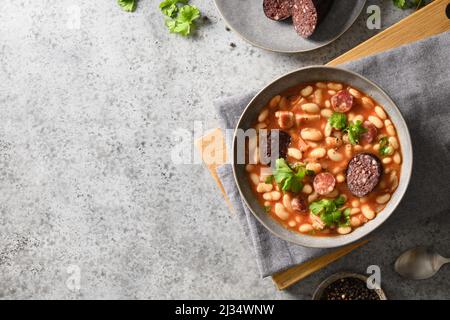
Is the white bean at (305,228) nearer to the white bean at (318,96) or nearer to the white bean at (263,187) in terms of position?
the white bean at (263,187)

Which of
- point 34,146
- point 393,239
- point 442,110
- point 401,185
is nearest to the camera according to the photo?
point 401,185

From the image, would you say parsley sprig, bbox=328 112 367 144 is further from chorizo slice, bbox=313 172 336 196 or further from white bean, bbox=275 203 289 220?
white bean, bbox=275 203 289 220

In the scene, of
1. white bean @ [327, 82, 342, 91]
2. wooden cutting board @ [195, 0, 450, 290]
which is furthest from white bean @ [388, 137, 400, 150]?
wooden cutting board @ [195, 0, 450, 290]

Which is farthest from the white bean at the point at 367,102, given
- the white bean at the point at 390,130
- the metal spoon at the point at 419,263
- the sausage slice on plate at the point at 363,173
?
the metal spoon at the point at 419,263

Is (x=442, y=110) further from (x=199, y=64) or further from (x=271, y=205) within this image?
(x=199, y=64)

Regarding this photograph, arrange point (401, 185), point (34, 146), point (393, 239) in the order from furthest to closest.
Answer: point (34, 146)
point (393, 239)
point (401, 185)

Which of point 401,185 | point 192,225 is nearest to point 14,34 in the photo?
point 192,225
